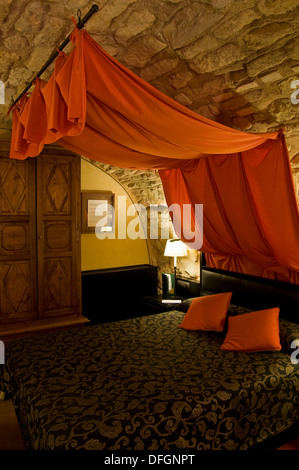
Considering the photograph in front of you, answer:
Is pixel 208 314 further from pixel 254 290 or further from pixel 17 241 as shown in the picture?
pixel 17 241

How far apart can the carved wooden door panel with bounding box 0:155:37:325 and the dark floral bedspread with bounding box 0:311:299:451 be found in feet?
3.21

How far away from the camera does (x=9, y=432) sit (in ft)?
8.92

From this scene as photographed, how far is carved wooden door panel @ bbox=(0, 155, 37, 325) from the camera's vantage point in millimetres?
3787

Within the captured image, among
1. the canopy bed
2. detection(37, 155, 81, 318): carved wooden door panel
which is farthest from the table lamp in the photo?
detection(37, 155, 81, 318): carved wooden door panel

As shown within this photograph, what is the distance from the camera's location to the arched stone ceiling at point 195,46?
1862 millimetres

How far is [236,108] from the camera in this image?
9.44 ft

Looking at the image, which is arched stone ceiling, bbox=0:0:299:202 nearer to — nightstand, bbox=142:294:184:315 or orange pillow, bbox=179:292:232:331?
orange pillow, bbox=179:292:232:331

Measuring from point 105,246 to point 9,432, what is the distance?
284 centimetres

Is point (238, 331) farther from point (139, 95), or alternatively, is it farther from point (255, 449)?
point (139, 95)

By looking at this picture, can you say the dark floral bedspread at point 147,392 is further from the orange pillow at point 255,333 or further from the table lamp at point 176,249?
the table lamp at point 176,249

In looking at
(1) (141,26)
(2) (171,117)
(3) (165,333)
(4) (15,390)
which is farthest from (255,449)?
(1) (141,26)

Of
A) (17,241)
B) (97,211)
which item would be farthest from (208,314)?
(97,211)

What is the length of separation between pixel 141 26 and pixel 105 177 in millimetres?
3094

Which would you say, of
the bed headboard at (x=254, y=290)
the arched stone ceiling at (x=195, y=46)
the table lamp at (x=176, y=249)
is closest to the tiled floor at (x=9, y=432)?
the bed headboard at (x=254, y=290)
